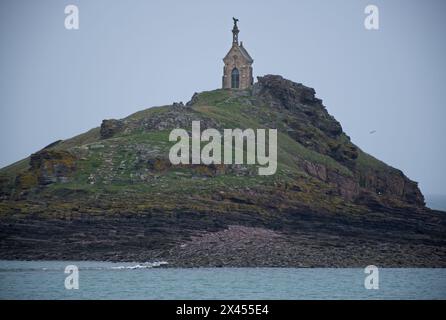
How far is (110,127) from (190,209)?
36.2 metres

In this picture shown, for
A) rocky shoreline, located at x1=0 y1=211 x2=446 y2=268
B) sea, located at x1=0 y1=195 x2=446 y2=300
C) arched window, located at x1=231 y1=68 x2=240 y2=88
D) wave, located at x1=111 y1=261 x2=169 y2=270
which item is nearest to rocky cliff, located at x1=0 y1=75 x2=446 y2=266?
rocky shoreline, located at x1=0 y1=211 x2=446 y2=268

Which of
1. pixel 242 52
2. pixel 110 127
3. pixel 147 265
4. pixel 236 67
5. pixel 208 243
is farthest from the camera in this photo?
pixel 236 67

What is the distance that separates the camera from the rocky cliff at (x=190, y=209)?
11006 cm

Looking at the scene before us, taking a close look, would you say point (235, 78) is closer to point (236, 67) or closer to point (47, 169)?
point (236, 67)

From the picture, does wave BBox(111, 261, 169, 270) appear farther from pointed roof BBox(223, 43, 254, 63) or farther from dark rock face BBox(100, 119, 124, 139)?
pointed roof BBox(223, 43, 254, 63)

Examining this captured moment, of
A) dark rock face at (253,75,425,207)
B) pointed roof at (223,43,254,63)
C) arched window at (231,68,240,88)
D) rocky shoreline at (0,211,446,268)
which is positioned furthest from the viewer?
arched window at (231,68,240,88)

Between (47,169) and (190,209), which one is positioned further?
(47,169)

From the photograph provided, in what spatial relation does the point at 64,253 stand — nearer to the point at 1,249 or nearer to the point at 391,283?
the point at 1,249

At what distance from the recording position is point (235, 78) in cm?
19112

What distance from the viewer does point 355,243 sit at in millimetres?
118188

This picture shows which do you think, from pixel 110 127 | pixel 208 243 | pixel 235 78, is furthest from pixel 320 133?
pixel 208 243

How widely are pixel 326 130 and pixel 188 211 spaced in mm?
67384

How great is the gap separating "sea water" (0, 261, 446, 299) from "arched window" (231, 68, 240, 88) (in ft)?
287

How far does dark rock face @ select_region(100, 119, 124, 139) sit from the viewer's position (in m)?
152
